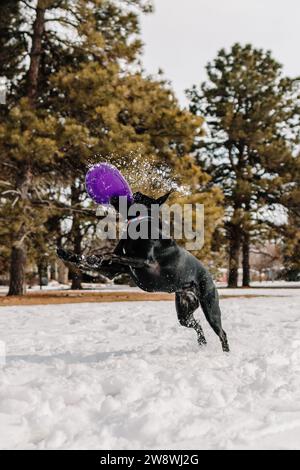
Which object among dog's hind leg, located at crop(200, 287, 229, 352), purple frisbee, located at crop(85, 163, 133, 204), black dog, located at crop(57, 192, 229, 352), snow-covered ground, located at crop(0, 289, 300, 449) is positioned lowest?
snow-covered ground, located at crop(0, 289, 300, 449)

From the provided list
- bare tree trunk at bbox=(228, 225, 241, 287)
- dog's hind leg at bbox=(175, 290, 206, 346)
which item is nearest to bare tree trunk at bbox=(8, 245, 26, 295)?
dog's hind leg at bbox=(175, 290, 206, 346)

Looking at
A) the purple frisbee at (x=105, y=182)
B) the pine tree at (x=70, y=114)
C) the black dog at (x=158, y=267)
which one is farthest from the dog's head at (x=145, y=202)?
the pine tree at (x=70, y=114)

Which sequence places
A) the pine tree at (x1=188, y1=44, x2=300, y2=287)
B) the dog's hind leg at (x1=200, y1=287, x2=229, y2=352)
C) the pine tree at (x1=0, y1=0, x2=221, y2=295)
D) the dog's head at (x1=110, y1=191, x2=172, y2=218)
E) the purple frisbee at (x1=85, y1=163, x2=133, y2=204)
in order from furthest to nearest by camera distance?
the pine tree at (x1=188, y1=44, x2=300, y2=287)
the pine tree at (x1=0, y1=0, x2=221, y2=295)
the dog's hind leg at (x1=200, y1=287, x2=229, y2=352)
the dog's head at (x1=110, y1=191, x2=172, y2=218)
the purple frisbee at (x1=85, y1=163, x2=133, y2=204)

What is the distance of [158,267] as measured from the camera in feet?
15.6

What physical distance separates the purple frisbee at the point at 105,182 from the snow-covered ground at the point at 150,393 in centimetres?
157

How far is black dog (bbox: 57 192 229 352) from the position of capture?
14.9 ft

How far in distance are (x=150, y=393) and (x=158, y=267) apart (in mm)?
1375

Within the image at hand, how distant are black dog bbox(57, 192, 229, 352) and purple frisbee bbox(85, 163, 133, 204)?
0.28 feet

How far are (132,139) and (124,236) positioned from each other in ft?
40.4

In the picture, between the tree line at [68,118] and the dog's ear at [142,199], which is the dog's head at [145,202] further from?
the tree line at [68,118]

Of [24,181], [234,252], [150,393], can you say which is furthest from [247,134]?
[150,393]

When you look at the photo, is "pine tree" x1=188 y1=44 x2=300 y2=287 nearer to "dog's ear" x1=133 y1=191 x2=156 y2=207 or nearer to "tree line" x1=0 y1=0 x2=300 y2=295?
"tree line" x1=0 y1=0 x2=300 y2=295

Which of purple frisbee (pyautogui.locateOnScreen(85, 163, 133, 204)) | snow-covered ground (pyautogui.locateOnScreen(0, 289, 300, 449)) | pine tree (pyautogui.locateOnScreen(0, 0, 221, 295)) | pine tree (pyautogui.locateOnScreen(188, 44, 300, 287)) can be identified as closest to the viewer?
snow-covered ground (pyautogui.locateOnScreen(0, 289, 300, 449))
